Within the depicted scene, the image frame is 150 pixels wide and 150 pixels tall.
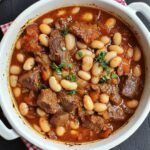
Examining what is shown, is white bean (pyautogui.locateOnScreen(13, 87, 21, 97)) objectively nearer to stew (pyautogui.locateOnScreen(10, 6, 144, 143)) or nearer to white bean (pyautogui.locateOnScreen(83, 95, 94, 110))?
stew (pyautogui.locateOnScreen(10, 6, 144, 143))

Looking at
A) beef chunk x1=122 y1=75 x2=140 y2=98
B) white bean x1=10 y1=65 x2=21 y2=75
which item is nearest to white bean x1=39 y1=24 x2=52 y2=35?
white bean x1=10 y1=65 x2=21 y2=75

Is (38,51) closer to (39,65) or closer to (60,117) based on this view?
(39,65)

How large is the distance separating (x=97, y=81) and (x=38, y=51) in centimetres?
33

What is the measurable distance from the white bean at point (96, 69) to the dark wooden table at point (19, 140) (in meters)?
0.48

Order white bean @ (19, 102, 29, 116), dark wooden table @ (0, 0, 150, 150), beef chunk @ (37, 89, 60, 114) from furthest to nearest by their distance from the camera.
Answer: dark wooden table @ (0, 0, 150, 150), white bean @ (19, 102, 29, 116), beef chunk @ (37, 89, 60, 114)

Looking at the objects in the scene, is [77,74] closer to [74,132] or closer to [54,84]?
[54,84]

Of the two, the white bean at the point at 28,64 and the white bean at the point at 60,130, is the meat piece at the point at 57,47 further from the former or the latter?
the white bean at the point at 60,130

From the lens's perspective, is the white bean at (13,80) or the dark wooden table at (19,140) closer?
the white bean at (13,80)

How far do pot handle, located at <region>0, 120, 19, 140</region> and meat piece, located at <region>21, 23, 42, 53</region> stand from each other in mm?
390

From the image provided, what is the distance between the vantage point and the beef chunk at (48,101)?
2.54 metres

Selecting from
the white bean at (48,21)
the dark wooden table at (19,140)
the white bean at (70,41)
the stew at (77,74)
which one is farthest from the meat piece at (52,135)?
the white bean at (48,21)

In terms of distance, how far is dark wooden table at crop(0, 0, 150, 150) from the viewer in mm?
2844

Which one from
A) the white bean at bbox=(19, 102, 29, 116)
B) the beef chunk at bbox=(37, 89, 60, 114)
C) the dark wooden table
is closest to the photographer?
the beef chunk at bbox=(37, 89, 60, 114)

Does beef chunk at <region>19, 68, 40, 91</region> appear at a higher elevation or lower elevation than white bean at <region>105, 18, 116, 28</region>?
lower
